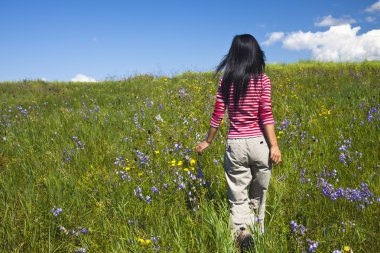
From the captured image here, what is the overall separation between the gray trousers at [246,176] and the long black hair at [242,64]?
1.35ft

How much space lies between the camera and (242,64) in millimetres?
2936

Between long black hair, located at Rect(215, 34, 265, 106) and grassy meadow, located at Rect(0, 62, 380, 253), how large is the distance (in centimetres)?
94

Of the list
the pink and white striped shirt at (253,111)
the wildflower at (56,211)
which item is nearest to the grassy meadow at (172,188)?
the wildflower at (56,211)

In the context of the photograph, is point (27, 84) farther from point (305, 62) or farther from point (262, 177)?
point (262, 177)

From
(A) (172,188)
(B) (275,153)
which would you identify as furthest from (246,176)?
(A) (172,188)

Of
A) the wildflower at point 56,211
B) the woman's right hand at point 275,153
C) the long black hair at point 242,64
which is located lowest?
the wildflower at point 56,211

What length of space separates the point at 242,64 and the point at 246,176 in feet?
3.33

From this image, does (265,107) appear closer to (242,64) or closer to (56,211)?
(242,64)

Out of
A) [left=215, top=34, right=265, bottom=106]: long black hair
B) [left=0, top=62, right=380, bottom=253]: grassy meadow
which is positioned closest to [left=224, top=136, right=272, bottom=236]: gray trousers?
[left=0, top=62, right=380, bottom=253]: grassy meadow

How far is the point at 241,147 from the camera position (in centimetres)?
292

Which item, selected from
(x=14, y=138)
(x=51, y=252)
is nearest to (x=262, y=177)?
(x=51, y=252)

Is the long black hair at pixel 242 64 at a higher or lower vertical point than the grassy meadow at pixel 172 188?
higher

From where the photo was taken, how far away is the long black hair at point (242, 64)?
293cm

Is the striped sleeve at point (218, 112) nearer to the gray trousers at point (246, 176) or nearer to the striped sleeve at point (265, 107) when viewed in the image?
the gray trousers at point (246, 176)
